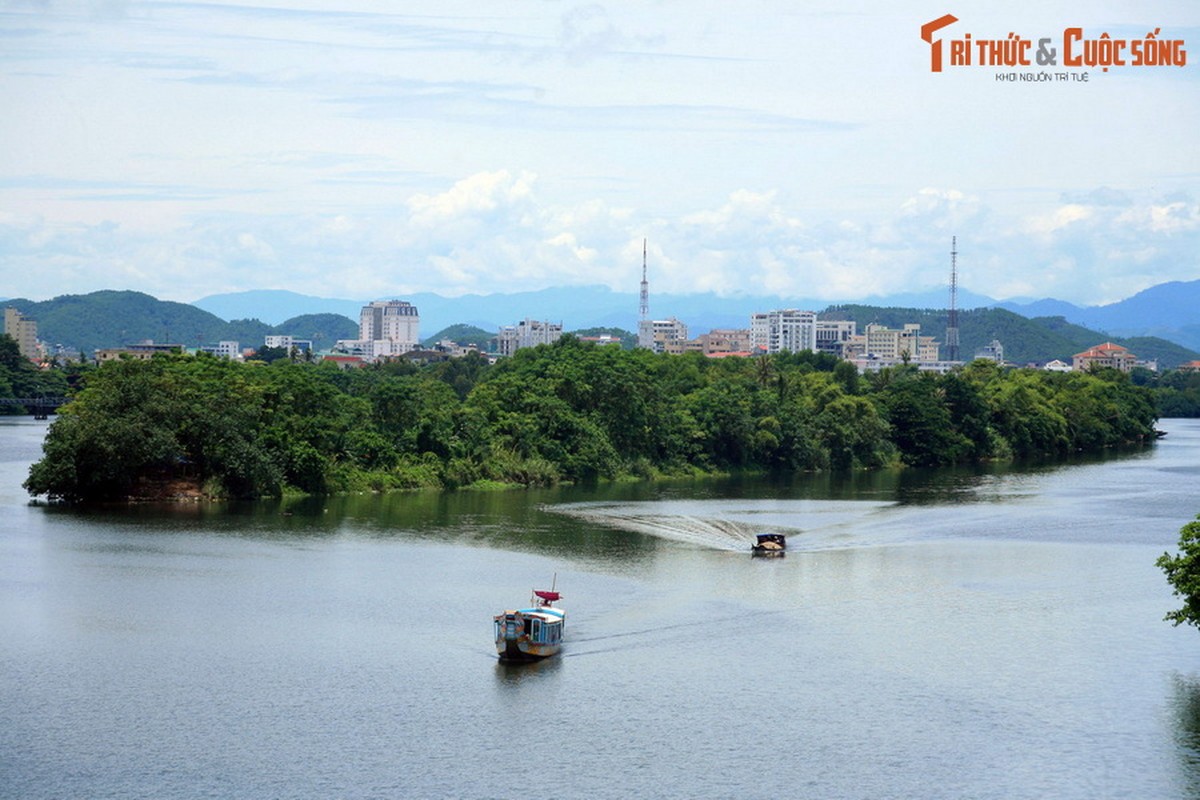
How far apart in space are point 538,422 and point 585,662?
107 feet

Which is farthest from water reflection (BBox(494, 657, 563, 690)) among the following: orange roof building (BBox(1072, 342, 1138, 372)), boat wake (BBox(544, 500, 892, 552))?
orange roof building (BBox(1072, 342, 1138, 372))

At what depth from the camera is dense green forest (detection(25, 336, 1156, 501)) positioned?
4450 cm

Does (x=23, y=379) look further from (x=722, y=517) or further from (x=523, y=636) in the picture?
(x=523, y=636)

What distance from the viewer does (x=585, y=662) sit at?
85.0ft

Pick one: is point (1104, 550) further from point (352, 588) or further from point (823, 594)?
point (352, 588)

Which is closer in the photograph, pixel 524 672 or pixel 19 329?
pixel 524 672

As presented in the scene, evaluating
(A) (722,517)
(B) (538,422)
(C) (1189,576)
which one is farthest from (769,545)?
(B) (538,422)

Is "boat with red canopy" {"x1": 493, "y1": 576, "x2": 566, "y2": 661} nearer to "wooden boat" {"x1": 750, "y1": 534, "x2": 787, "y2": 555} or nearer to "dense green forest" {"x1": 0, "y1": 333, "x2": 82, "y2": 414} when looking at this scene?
"wooden boat" {"x1": 750, "y1": 534, "x2": 787, "y2": 555}

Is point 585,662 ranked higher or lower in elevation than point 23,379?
lower

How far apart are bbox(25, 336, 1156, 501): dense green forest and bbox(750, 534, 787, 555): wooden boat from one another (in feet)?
55.3

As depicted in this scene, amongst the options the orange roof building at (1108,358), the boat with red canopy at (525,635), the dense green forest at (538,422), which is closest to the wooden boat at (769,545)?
the boat with red canopy at (525,635)

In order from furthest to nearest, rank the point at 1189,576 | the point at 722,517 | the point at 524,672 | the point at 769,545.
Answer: the point at 722,517, the point at 769,545, the point at 524,672, the point at 1189,576

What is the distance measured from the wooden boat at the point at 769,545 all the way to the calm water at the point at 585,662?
0.97 metres

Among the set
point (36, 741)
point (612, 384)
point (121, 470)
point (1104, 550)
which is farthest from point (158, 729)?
point (612, 384)
